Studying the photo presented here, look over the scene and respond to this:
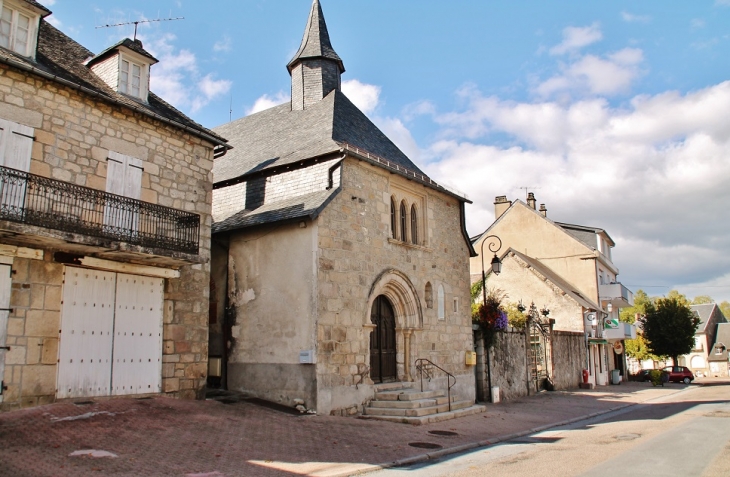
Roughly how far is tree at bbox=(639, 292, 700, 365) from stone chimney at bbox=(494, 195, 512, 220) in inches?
583

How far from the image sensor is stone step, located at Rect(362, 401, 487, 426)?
13.5 metres

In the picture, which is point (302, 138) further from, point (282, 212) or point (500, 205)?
point (500, 205)

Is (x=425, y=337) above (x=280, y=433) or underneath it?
above

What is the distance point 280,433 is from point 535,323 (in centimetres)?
1794

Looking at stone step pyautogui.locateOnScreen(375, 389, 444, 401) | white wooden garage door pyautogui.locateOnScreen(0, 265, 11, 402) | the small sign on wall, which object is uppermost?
white wooden garage door pyautogui.locateOnScreen(0, 265, 11, 402)

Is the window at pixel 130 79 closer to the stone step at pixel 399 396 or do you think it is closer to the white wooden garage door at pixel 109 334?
the white wooden garage door at pixel 109 334

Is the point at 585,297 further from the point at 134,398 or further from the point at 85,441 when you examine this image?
the point at 85,441

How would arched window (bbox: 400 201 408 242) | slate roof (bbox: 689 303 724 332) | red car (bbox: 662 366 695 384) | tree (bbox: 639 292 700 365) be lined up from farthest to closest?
1. slate roof (bbox: 689 303 724 332)
2. tree (bbox: 639 292 700 365)
3. red car (bbox: 662 366 695 384)
4. arched window (bbox: 400 201 408 242)

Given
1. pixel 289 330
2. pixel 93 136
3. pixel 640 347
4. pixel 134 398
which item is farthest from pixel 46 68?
pixel 640 347

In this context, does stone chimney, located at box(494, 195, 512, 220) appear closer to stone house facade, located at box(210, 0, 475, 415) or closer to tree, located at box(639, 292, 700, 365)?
tree, located at box(639, 292, 700, 365)

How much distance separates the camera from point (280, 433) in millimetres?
11016

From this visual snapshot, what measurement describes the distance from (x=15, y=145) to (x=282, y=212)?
620 cm

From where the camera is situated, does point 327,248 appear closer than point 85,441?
No

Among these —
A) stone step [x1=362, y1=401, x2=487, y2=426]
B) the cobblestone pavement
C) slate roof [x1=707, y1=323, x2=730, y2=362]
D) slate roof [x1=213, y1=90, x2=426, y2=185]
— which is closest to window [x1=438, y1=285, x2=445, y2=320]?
stone step [x1=362, y1=401, x2=487, y2=426]
